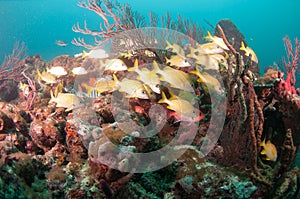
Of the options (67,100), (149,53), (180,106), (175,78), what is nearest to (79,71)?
(149,53)

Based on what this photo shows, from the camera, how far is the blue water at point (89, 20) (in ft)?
228

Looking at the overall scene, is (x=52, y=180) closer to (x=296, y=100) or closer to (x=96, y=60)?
(x=296, y=100)

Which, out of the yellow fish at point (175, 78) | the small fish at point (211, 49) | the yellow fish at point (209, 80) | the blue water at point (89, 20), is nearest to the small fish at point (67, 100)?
the yellow fish at point (175, 78)

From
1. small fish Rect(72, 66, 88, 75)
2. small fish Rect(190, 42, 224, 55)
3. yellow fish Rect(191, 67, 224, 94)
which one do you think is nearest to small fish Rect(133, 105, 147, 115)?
yellow fish Rect(191, 67, 224, 94)

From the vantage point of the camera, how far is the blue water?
69625mm

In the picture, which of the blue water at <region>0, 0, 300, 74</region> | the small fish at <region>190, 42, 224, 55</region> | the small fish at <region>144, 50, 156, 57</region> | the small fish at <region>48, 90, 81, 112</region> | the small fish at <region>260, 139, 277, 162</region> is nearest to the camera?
the small fish at <region>260, 139, 277, 162</region>

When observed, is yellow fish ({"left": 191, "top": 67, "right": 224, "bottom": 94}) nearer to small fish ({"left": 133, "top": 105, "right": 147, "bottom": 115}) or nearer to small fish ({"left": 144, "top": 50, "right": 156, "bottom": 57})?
small fish ({"left": 133, "top": 105, "right": 147, "bottom": 115})

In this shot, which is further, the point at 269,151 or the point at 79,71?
the point at 79,71

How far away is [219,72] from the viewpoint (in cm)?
448

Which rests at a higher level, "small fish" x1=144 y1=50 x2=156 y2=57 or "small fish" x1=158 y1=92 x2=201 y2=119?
"small fish" x1=144 y1=50 x2=156 y2=57

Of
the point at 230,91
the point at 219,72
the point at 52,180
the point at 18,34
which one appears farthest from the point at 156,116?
the point at 18,34

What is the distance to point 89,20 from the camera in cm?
10306

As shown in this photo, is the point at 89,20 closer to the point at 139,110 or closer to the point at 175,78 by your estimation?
the point at 139,110

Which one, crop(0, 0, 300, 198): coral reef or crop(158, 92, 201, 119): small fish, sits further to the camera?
crop(158, 92, 201, 119): small fish
